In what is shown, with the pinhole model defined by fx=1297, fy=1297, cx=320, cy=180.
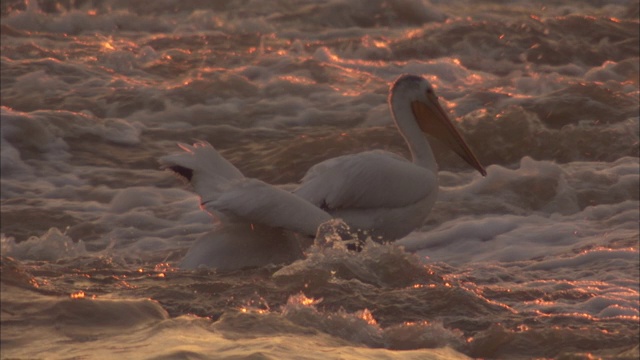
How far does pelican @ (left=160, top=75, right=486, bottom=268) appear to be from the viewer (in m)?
6.45

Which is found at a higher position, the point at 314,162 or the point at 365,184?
the point at 365,184

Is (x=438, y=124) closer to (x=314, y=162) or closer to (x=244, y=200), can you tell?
(x=244, y=200)

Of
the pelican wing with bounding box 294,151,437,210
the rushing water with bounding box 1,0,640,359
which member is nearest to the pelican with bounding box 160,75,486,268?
the pelican wing with bounding box 294,151,437,210

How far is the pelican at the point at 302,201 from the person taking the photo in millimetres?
6445

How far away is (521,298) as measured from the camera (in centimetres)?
650

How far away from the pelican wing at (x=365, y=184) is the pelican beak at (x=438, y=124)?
83 centimetres

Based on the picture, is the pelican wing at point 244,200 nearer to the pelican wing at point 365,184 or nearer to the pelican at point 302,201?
the pelican at point 302,201

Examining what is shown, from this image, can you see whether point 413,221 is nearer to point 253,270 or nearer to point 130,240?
point 253,270

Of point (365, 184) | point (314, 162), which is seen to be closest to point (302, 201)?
point (365, 184)

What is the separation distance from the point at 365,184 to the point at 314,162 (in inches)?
122

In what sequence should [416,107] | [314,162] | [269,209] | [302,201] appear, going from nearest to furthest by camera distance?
[269,209]
[302,201]
[416,107]
[314,162]

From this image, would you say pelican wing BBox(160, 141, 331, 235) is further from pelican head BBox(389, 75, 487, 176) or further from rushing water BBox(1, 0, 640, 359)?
pelican head BBox(389, 75, 487, 176)

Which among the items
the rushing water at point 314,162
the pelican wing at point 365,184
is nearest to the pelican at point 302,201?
the pelican wing at point 365,184

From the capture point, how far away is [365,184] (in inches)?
278
